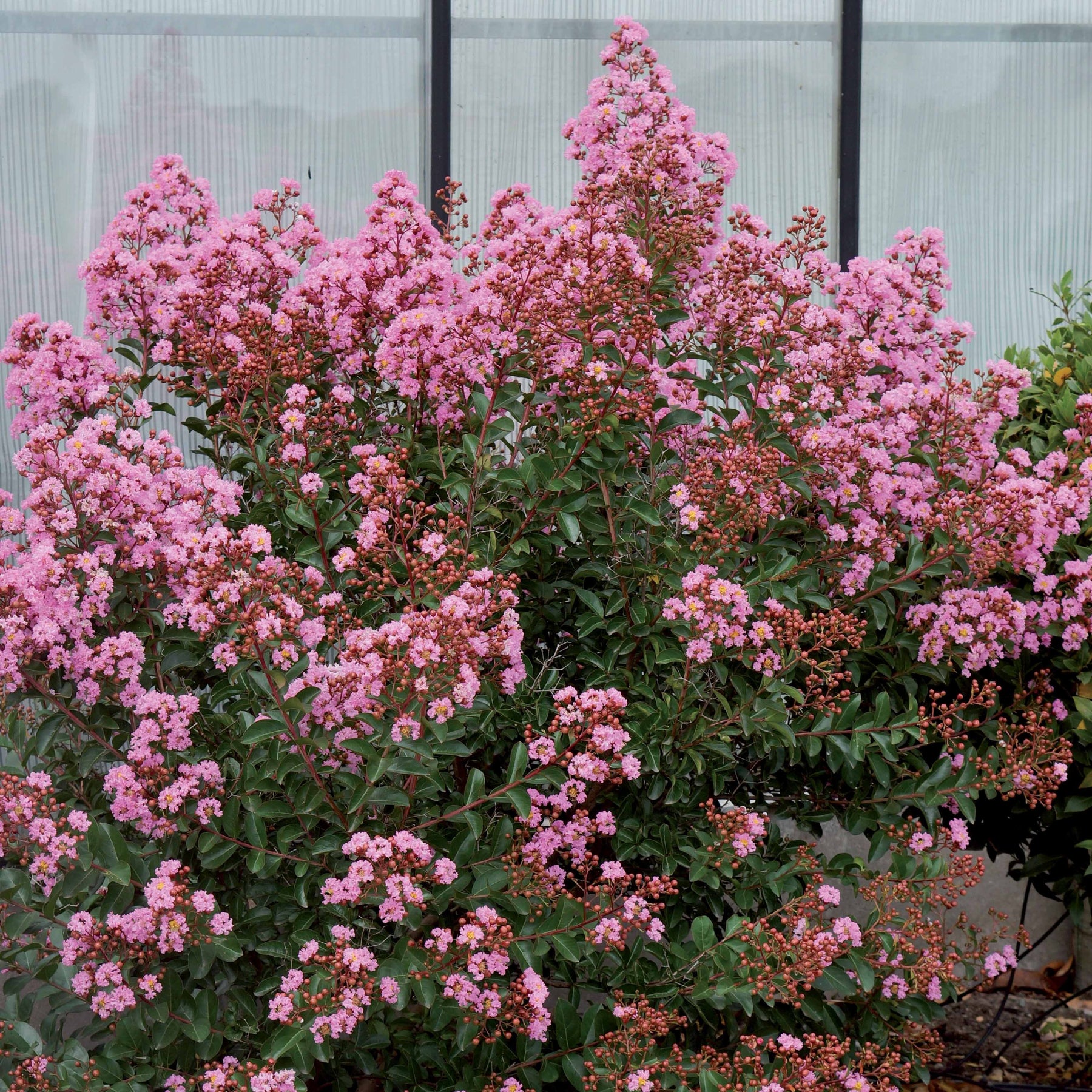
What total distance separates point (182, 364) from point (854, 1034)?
1766 mm

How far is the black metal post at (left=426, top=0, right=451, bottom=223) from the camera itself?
366 centimetres

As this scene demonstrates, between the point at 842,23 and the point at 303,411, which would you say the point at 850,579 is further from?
the point at 842,23

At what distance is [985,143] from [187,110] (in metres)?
2.58

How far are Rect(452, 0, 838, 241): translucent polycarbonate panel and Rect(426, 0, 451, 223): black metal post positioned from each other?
5 cm

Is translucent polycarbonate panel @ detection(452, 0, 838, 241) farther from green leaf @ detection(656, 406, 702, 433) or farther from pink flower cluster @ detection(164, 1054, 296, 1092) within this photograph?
pink flower cluster @ detection(164, 1054, 296, 1092)

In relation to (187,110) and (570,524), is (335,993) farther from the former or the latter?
(187,110)

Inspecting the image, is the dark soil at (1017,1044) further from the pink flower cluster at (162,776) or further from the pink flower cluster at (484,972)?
the pink flower cluster at (162,776)

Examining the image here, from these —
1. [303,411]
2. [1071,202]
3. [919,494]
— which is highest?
[1071,202]

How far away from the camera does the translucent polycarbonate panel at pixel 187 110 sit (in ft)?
11.7

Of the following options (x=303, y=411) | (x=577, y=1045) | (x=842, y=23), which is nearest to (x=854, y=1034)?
(x=577, y=1045)

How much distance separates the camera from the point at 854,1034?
2197 mm

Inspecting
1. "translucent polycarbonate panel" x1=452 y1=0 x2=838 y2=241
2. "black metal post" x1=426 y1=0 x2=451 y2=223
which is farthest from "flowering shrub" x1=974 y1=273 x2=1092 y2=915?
"black metal post" x1=426 y1=0 x2=451 y2=223

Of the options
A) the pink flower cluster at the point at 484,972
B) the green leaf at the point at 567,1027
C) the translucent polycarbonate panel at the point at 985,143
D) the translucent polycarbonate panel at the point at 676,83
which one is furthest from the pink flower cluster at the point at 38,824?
the translucent polycarbonate panel at the point at 985,143

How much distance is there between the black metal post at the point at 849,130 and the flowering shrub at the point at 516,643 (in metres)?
1.50
